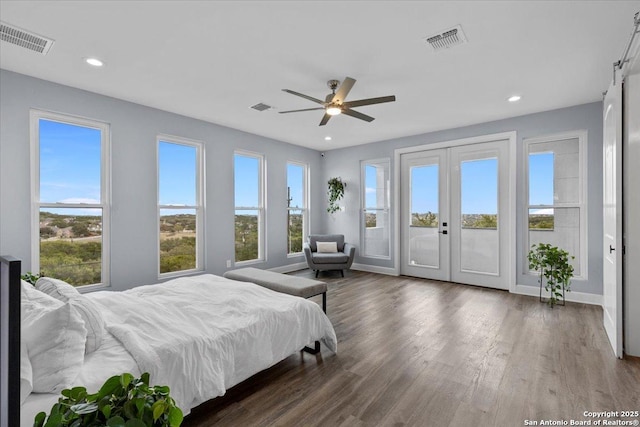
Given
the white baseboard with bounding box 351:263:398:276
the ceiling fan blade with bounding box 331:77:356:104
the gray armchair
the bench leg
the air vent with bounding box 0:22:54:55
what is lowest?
the bench leg

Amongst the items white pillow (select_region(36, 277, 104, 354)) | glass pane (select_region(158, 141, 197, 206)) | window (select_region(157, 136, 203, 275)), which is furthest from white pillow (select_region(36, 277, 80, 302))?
glass pane (select_region(158, 141, 197, 206))

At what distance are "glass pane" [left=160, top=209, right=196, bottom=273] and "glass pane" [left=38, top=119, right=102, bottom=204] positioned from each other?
0.95 meters

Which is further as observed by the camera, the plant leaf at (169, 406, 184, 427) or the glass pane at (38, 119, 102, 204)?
the glass pane at (38, 119, 102, 204)

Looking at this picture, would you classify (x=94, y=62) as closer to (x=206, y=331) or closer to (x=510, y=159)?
(x=206, y=331)

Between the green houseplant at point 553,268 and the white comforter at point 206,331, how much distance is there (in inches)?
134

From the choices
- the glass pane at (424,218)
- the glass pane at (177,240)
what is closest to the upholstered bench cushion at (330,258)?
the glass pane at (424,218)

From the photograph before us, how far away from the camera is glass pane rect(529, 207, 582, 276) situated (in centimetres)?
445

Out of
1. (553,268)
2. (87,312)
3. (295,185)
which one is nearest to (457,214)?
(553,268)

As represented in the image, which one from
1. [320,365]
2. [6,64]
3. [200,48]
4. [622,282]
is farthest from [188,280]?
[622,282]

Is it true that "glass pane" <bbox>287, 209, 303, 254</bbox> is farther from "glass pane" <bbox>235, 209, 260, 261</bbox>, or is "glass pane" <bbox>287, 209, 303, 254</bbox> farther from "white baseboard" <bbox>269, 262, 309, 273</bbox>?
"glass pane" <bbox>235, 209, 260, 261</bbox>

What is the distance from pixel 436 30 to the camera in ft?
8.34

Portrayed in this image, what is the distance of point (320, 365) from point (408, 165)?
177 inches

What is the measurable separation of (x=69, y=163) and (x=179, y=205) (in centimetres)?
143

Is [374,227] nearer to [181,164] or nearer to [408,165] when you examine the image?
[408,165]
